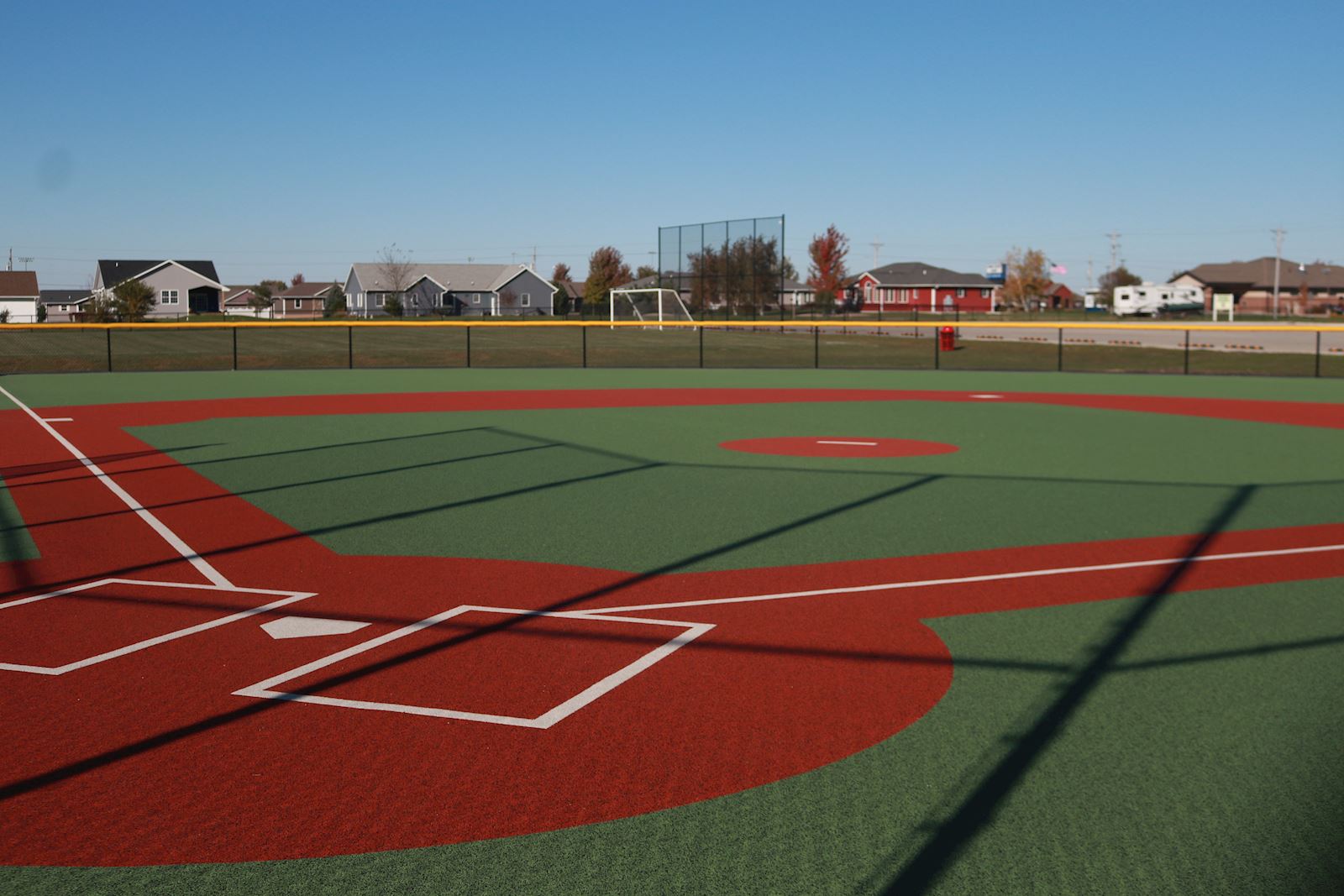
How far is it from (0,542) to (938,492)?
9.59 m

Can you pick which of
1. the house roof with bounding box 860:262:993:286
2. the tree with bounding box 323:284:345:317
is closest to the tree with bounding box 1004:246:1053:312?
the house roof with bounding box 860:262:993:286

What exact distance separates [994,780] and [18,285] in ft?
400

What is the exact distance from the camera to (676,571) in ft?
31.2

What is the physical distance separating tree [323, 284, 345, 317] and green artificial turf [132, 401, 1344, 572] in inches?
4045

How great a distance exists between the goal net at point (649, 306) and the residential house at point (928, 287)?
63570 mm

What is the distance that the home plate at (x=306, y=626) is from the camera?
25.4 ft

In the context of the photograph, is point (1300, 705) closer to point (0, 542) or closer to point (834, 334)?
point (0, 542)

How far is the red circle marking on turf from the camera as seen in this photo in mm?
17281

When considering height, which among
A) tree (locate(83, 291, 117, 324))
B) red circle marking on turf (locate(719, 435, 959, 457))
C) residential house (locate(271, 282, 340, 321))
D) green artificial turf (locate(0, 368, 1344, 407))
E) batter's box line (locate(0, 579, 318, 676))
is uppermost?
residential house (locate(271, 282, 340, 321))

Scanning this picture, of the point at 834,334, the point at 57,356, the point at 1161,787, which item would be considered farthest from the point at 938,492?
the point at 834,334

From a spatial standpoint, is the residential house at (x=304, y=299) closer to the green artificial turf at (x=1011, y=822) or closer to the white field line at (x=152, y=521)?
the white field line at (x=152, y=521)

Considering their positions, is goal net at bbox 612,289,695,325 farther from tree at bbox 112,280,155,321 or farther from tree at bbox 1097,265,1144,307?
tree at bbox 1097,265,1144,307

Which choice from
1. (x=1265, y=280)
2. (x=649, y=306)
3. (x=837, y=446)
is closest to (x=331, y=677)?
(x=837, y=446)

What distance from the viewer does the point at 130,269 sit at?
113000 millimetres
